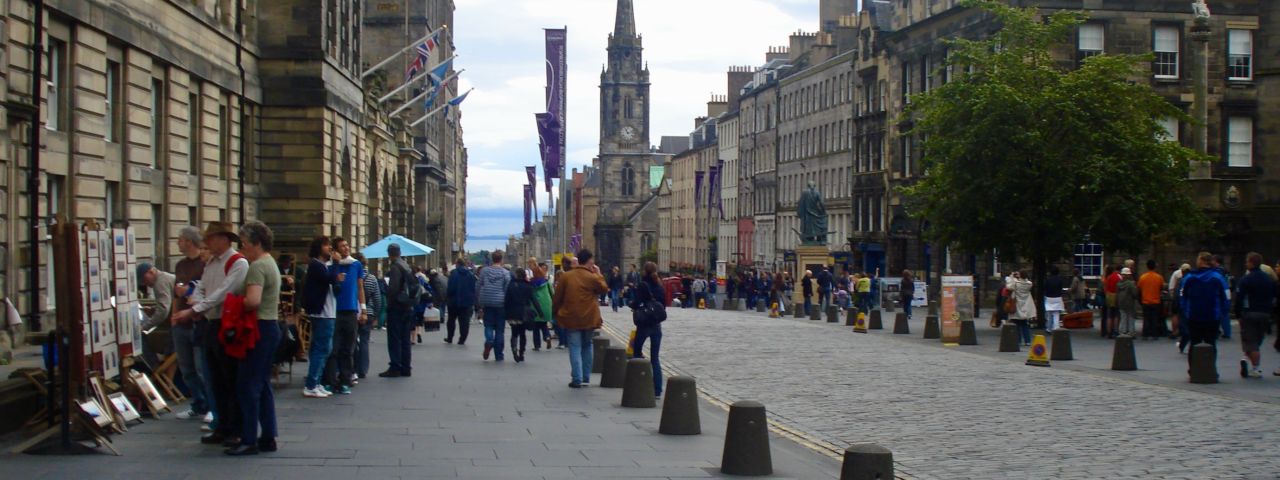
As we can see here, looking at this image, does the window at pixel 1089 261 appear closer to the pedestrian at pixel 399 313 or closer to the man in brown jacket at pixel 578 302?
the pedestrian at pixel 399 313

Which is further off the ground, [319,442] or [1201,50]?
[1201,50]

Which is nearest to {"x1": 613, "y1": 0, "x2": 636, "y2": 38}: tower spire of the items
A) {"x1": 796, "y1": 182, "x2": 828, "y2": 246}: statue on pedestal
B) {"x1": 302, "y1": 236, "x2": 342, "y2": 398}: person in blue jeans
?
{"x1": 796, "y1": 182, "x2": 828, "y2": 246}: statue on pedestal

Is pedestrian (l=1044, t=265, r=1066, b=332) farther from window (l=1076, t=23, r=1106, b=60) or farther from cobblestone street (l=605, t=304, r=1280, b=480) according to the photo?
window (l=1076, t=23, r=1106, b=60)

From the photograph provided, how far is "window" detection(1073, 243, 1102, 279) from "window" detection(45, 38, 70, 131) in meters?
36.8

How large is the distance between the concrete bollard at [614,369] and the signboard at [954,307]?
44.6 ft

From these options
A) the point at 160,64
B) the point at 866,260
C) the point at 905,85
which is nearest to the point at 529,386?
the point at 160,64

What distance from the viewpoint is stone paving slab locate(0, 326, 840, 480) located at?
10.8m

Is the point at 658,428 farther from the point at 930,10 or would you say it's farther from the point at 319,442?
the point at 930,10

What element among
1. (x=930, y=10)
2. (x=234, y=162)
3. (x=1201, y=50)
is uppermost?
(x=930, y=10)

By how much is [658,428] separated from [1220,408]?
6.58 m

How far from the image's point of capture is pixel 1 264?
1925 centimetres

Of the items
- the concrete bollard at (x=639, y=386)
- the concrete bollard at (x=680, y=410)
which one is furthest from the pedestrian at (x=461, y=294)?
the concrete bollard at (x=680, y=410)

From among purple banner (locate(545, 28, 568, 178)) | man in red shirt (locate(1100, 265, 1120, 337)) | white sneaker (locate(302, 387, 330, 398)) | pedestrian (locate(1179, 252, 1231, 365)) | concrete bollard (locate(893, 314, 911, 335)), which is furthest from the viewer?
purple banner (locate(545, 28, 568, 178))

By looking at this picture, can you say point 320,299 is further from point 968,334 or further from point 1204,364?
point 968,334
